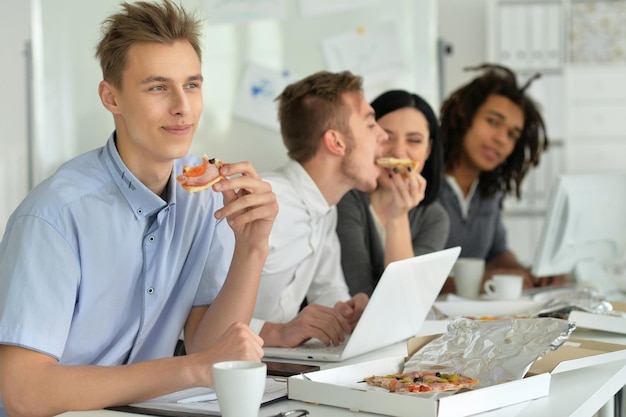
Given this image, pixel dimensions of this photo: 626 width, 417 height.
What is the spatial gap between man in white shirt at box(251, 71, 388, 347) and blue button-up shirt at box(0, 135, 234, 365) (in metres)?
0.46

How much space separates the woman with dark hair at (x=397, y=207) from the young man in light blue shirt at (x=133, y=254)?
857 mm

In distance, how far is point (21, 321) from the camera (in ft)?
4.22

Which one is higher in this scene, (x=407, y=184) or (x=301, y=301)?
(x=407, y=184)

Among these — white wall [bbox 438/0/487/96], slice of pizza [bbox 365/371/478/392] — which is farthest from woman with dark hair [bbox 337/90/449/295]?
white wall [bbox 438/0/487/96]

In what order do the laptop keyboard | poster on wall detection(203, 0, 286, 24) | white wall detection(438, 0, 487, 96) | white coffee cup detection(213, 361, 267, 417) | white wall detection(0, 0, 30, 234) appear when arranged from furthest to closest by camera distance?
white wall detection(438, 0, 487, 96), white wall detection(0, 0, 30, 234), poster on wall detection(203, 0, 286, 24), the laptop keyboard, white coffee cup detection(213, 361, 267, 417)

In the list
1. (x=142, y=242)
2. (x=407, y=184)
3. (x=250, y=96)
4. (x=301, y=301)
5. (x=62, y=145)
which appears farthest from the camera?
(x=250, y=96)

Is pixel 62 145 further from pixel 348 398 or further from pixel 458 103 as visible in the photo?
pixel 348 398

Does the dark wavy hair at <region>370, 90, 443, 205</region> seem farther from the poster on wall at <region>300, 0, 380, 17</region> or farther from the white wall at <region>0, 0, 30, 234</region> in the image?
the white wall at <region>0, 0, 30, 234</region>

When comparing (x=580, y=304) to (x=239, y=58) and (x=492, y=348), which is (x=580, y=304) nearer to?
(x=492, y=348)

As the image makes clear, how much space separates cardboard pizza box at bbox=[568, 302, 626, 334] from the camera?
73.5 inches

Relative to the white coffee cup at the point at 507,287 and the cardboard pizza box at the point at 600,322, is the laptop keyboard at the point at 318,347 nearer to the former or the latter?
the cardboard pizza box at the point at 600,322

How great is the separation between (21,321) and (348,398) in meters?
0.49

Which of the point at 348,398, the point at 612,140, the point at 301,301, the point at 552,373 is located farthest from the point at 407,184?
the point at 612,140

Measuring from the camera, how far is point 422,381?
4.35ft
